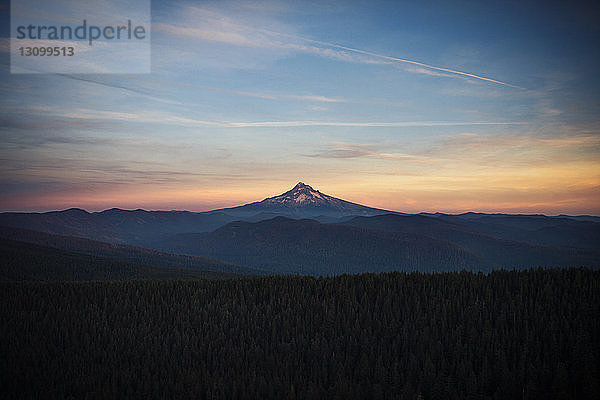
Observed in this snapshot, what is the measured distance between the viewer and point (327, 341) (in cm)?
4503

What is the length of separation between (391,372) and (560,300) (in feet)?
84.6

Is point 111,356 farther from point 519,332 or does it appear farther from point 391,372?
point 519,332

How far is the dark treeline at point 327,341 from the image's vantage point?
31.5m

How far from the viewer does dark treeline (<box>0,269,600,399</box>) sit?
31.5m

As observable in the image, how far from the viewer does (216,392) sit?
32.4 metres

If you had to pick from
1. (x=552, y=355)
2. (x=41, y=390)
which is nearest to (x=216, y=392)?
(x=41, y=390)

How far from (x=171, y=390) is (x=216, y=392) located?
4574mm

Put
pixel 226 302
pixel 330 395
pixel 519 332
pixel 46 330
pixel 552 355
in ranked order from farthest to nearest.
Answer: pixel 226 302, pixel 46 330, pixel 519 332, pixel 552 355, pixel 330 395

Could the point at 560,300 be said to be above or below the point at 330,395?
above

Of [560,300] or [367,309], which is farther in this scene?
[367,309]

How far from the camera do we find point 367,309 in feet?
171

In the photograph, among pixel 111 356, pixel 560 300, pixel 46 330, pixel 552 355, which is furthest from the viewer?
pixel 46 330

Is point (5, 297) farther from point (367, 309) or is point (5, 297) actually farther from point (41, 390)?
point (367, 309)

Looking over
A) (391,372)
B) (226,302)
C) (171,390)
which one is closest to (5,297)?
(226,302)
